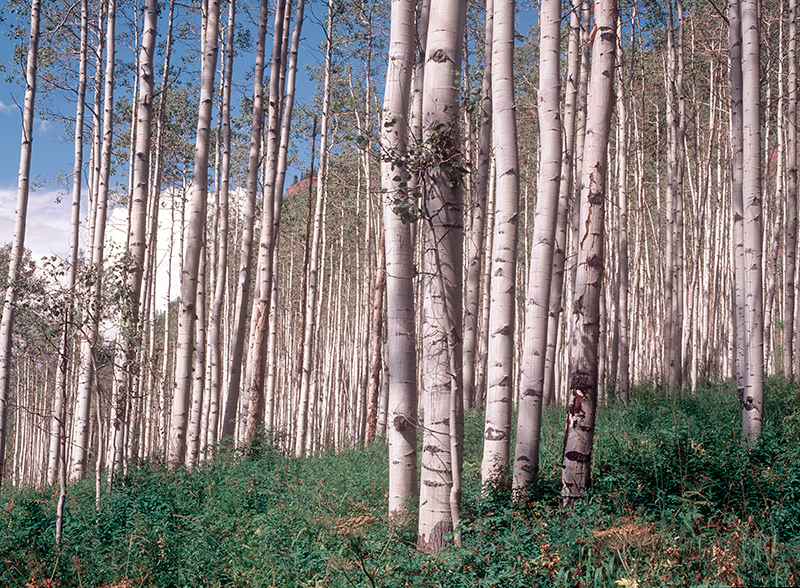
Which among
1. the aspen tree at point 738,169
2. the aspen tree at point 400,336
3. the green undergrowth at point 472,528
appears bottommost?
the green undergrowth at point 472,528

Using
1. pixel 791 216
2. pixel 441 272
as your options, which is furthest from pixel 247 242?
pixel 791 216

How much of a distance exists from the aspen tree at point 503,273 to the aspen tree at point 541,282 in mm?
134

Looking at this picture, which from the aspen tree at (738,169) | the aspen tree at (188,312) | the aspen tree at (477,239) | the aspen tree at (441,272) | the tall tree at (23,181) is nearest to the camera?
the aspen tree at (441,272)

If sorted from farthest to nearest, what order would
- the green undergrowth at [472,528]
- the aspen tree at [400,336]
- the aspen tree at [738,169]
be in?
the aspen tree at [738,169], the aspen tree at [400,336], the green undergrowth at [472,528]

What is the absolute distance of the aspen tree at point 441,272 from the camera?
433 centimetres

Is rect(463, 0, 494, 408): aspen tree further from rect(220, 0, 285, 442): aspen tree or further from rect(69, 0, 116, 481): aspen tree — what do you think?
rect(69, 0, 116, 481): aspen tree

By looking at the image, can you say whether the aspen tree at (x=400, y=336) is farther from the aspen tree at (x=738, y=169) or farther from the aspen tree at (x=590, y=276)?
the aspen tree at (x=738, y=169)

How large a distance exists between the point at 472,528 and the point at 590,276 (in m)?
2.18

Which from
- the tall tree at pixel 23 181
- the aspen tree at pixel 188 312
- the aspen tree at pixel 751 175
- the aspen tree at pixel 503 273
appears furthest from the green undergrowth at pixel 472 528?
the tall tree at pixel 23 181

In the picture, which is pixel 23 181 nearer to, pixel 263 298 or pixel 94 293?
pixel 94 293

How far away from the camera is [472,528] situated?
437cm

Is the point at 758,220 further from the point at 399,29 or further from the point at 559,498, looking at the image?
the point at 399,29

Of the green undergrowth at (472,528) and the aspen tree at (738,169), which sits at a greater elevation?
the aspen tree at (738,169)

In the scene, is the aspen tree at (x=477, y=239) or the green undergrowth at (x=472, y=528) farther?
the aspen tree at (x=477, y=239)
